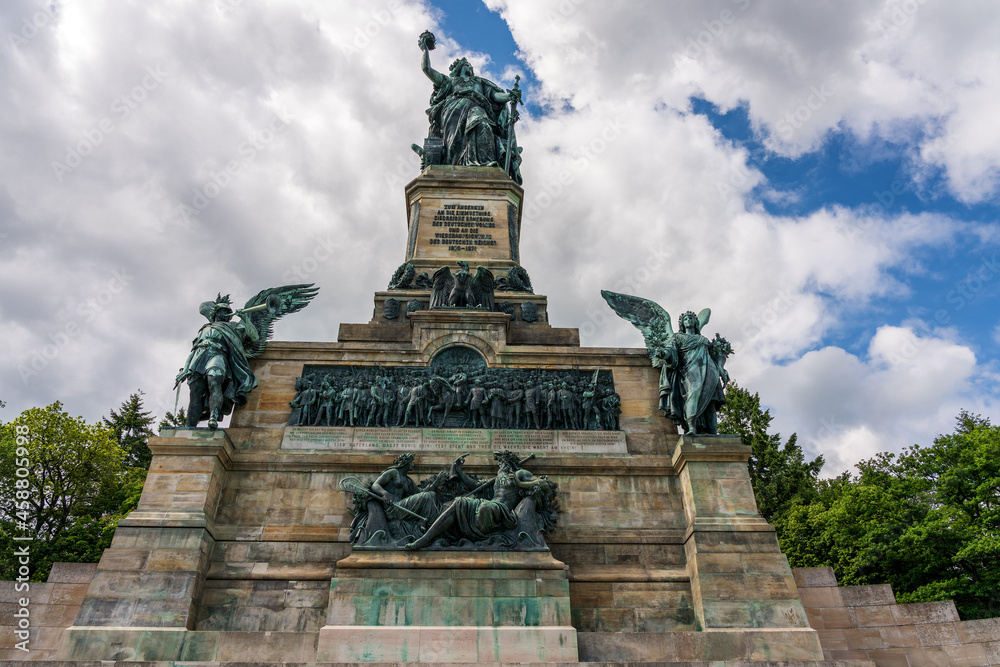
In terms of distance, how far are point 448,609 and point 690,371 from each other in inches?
265

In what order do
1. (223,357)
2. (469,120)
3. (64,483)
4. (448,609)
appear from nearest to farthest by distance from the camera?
(448,609) → (223,357) → (469,120) → (64,483)

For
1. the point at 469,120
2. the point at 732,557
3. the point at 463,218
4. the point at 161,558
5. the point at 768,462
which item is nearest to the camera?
the point at 161,558

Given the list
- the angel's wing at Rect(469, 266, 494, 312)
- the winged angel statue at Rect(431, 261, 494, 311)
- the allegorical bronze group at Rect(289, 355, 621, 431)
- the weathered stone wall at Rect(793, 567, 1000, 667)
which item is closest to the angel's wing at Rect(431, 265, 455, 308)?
the winged angel statue at Rect(431, 261, 494, 311)

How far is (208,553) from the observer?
12.1 m

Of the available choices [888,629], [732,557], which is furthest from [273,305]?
[888,629]

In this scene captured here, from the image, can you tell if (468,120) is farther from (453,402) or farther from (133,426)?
(133,426)

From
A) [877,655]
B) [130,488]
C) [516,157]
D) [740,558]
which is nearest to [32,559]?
[130,488]

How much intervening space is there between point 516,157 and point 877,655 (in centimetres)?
1659

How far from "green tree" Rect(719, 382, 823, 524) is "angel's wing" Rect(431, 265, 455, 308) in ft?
58.0

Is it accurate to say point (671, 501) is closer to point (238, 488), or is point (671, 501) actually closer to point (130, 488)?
point (238, 488)

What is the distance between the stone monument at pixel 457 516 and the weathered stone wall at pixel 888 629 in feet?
6.53

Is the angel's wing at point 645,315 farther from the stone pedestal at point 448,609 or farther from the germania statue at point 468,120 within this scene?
the germania statue at point 468,120

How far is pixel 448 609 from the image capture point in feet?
36.4

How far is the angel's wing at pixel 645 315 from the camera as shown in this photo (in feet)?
50.0
